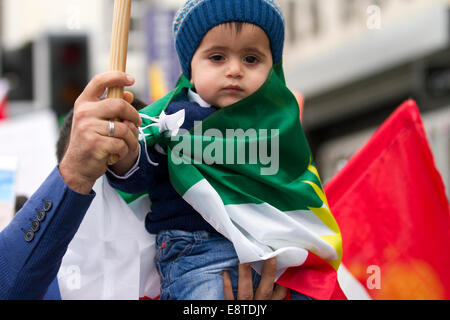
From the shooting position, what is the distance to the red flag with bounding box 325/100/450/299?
110 inches

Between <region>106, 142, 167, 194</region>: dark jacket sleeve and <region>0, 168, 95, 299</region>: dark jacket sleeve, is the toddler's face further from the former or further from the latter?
<region>0, 168, 95, 299</region>: dark jacket sleeve

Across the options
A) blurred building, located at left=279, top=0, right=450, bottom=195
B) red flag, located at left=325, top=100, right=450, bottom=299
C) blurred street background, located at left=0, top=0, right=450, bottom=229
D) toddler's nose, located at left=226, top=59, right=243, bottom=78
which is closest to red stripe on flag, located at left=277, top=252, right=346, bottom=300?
toddler's nose, located at left=226, top=59, right=243, bottom=78

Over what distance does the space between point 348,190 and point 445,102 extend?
6603 mm

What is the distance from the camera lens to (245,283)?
2.13m

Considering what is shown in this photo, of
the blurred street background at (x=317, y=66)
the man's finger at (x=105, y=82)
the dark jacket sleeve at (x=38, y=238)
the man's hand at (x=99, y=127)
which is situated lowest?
the dark jacket sleeve at (x=38, y=238)

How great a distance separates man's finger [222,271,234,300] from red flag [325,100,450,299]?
811mm

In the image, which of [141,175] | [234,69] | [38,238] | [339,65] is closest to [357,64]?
[339,65]

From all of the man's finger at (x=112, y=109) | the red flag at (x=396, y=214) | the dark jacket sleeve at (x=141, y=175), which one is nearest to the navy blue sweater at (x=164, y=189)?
the dark jacket sleeve at (x=141, y=175)

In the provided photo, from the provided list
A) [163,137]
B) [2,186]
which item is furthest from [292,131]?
[2,186]

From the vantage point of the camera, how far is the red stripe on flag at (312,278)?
217cm

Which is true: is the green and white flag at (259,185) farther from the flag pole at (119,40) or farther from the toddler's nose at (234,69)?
the flag pole at (119,40)

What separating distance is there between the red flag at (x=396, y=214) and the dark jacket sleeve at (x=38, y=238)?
123 centimetres

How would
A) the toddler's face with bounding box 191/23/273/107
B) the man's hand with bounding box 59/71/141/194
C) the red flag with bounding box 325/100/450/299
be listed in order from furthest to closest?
the red flag with bounding box 325/100/450/299 < the toddler's face with bounding box 191/23/273/107 < the man's hand with bounding box 59/71/141/194
